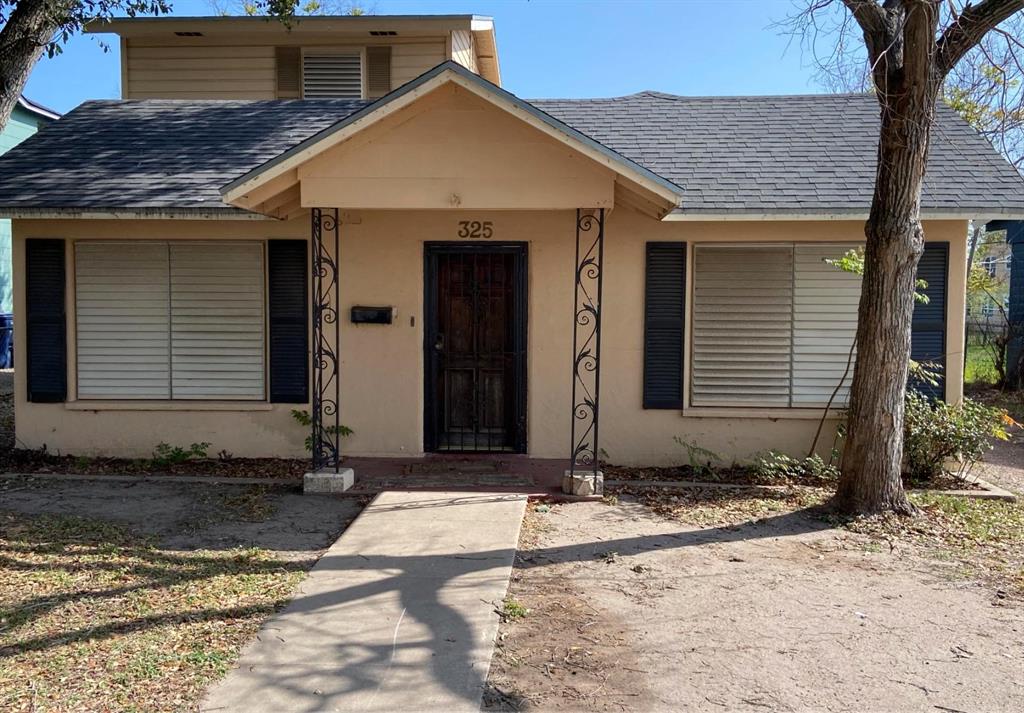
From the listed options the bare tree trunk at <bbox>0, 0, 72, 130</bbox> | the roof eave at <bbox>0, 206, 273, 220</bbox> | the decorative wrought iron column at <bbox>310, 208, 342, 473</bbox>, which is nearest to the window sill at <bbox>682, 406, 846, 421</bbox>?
the decorative wrought iron column at <bbox>310, 208, 342, 473</bbox>

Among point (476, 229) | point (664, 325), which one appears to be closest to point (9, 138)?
point (476, 229)

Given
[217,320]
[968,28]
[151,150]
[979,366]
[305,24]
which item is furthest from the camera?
[979,366]

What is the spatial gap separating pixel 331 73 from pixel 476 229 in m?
7.84

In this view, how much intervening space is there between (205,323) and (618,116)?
545 cm

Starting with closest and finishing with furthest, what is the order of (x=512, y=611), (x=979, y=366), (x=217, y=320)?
(x=512, y=611), (x=217, y=320), (x=979, y=366)

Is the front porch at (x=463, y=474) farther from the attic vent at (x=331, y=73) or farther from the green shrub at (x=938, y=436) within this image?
the attic vent at (x=331, y=73)

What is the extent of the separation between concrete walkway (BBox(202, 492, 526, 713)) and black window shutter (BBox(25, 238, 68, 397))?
13.8 feet

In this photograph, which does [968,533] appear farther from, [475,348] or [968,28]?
[475,348]

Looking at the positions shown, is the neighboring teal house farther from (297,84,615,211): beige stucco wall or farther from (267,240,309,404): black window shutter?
(297,84,615,211): beige stucco wall

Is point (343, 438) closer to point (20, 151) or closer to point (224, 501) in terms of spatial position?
point (224, 501)

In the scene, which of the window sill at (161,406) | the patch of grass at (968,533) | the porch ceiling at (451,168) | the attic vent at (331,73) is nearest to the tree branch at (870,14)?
the porch ceiling at (451,168)

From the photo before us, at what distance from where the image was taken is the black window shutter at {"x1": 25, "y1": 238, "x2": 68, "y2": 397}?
849 centimetres

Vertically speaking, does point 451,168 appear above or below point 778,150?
below

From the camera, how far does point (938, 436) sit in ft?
24.9
